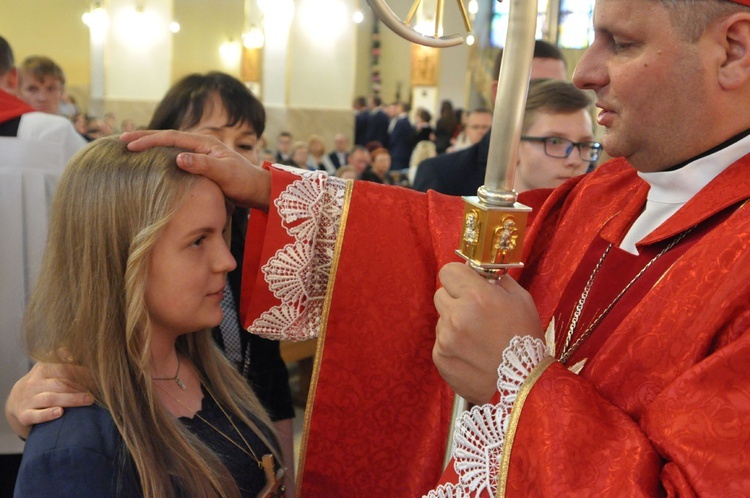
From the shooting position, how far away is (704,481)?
0.97 meters

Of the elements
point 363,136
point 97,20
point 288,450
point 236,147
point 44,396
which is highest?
point 97,20

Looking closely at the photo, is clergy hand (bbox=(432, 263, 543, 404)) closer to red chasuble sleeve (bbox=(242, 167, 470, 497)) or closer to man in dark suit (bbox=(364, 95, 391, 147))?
red chasuble sleeve (bbox=(242, 167, 470, 497))

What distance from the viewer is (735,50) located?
47.3 inches

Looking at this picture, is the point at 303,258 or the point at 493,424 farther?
the point at 303,258

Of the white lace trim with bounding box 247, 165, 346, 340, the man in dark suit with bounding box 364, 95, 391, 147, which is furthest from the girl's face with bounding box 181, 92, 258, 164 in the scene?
the man in dark suit with bounding box 364, 95, 391, 147

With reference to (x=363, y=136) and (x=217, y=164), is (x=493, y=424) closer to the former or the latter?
(x=217, y=164)

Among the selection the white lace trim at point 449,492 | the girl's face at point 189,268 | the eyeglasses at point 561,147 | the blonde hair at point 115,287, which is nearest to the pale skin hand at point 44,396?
the blonde hair at point 115,287

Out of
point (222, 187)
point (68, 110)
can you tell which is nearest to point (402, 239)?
point (222, 187)

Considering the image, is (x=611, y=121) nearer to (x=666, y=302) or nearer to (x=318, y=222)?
(x=666, y=302)

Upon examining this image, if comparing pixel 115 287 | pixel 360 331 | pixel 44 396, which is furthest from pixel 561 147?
pixel 44 396

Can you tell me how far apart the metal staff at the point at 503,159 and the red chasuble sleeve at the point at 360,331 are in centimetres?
49

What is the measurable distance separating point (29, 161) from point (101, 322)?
45.2 inches

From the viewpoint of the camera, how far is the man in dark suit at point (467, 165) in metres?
3.46

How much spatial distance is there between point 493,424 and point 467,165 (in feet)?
7.96
